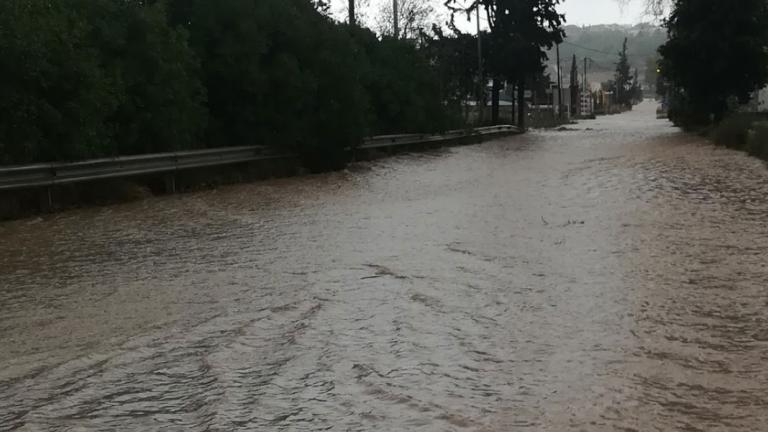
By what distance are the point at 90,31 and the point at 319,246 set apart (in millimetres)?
7384

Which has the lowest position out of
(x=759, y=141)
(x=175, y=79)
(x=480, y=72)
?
(x=759, y=141)

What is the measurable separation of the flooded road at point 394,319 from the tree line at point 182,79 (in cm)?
182

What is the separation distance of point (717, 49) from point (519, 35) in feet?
60.0

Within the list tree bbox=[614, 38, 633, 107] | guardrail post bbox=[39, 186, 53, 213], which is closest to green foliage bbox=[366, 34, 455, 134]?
guardrail post bbox=[39, 186, 53, 213]

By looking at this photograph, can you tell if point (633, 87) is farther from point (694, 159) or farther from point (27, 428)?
point (27, 428)

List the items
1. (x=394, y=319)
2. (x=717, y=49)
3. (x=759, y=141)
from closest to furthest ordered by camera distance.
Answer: (x=394, y=319) < (x=759, y=141) < (x=717, y=49)

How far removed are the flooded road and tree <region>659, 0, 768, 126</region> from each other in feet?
84.6

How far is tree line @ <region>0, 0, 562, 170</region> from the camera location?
13.1 m

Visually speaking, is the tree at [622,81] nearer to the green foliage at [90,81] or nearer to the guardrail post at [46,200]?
the green foliage at [90,81]

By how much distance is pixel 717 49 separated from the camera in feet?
119

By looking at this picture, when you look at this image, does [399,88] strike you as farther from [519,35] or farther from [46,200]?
[519,35]

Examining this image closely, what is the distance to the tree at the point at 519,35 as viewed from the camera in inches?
2087

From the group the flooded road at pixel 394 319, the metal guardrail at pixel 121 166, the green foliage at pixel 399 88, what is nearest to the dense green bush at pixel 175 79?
the metal guardrail at pixel 121 166

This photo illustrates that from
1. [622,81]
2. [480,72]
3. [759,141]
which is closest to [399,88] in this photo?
[759,141]
